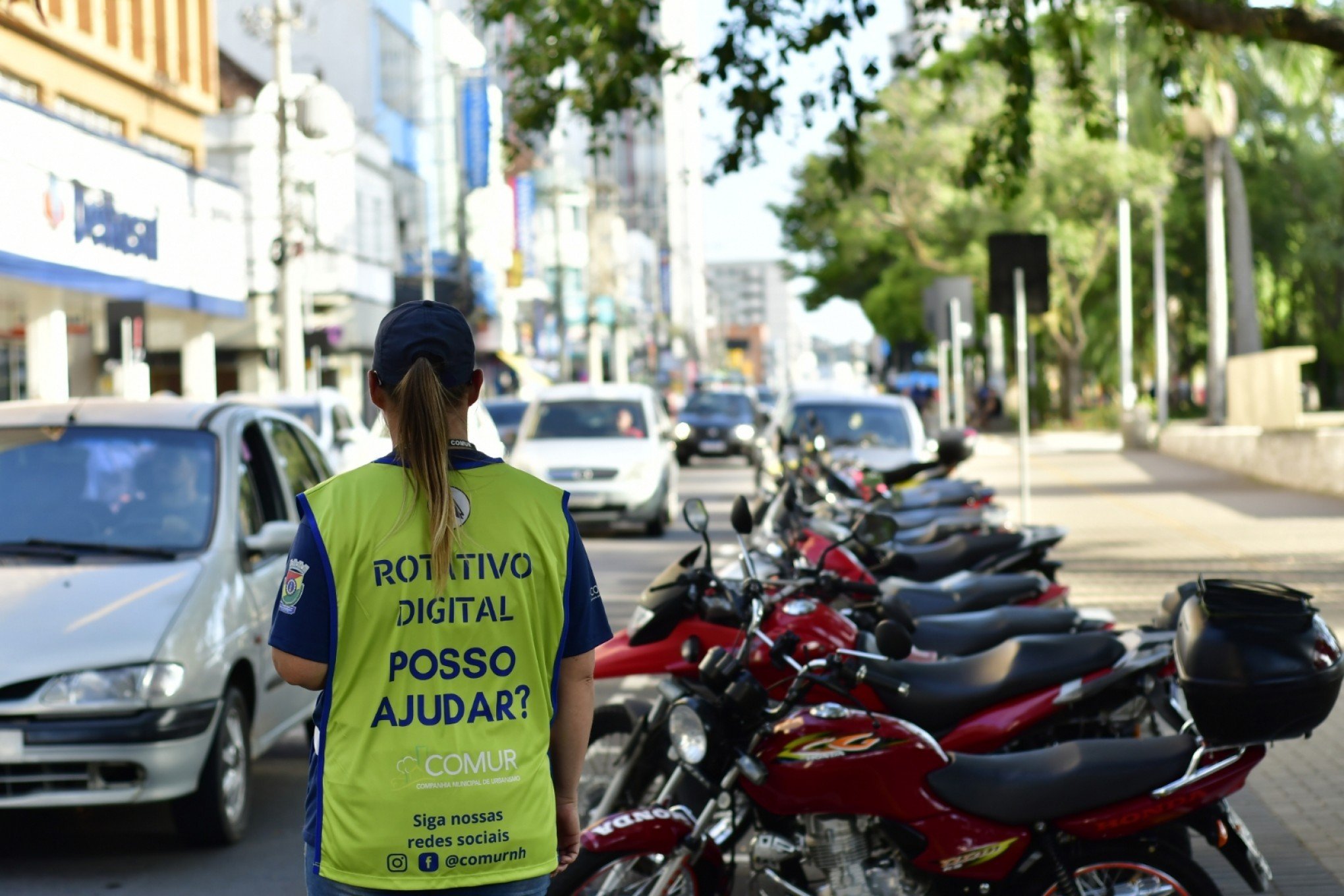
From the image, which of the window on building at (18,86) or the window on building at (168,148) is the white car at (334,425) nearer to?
the window on building at (18,86)

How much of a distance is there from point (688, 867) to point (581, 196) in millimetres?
93358

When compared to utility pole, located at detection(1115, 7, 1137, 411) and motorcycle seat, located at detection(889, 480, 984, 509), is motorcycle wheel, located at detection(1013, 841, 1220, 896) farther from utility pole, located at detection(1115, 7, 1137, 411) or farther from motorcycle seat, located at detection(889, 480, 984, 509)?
utility pole, located at detection(1115, 7, 1137, 411)

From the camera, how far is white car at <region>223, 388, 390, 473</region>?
20.2 m

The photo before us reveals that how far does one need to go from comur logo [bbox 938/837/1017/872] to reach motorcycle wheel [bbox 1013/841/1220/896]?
0.40ft

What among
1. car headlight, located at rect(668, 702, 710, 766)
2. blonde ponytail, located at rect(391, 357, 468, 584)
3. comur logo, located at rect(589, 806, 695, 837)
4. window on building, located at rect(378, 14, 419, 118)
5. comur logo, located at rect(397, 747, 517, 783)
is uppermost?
window on building, located at rect(378, 14, 419, 118)

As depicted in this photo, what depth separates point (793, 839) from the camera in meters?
4.87

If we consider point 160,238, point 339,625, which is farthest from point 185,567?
point 160,238

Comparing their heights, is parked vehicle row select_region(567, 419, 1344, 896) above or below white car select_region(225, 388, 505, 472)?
→ below

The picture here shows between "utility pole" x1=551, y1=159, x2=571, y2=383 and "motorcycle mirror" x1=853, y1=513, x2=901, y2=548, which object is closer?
"motorcycle mirror" x1=853, y1=513, x2=901, y2=548

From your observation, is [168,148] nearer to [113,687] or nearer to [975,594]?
[975,594]

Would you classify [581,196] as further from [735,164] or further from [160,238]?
[735,164]

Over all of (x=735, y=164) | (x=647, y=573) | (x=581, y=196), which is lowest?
(x=647, y=573)

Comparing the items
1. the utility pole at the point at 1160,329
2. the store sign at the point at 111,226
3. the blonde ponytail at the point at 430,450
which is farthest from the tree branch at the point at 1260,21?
the utility pole at the point at 1160,329

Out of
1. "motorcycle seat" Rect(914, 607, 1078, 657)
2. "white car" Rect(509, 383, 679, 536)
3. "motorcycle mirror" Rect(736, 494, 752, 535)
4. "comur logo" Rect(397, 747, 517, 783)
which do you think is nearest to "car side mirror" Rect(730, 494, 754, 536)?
"motorcycle mirror" Rect(736, 494, 752, 535)
